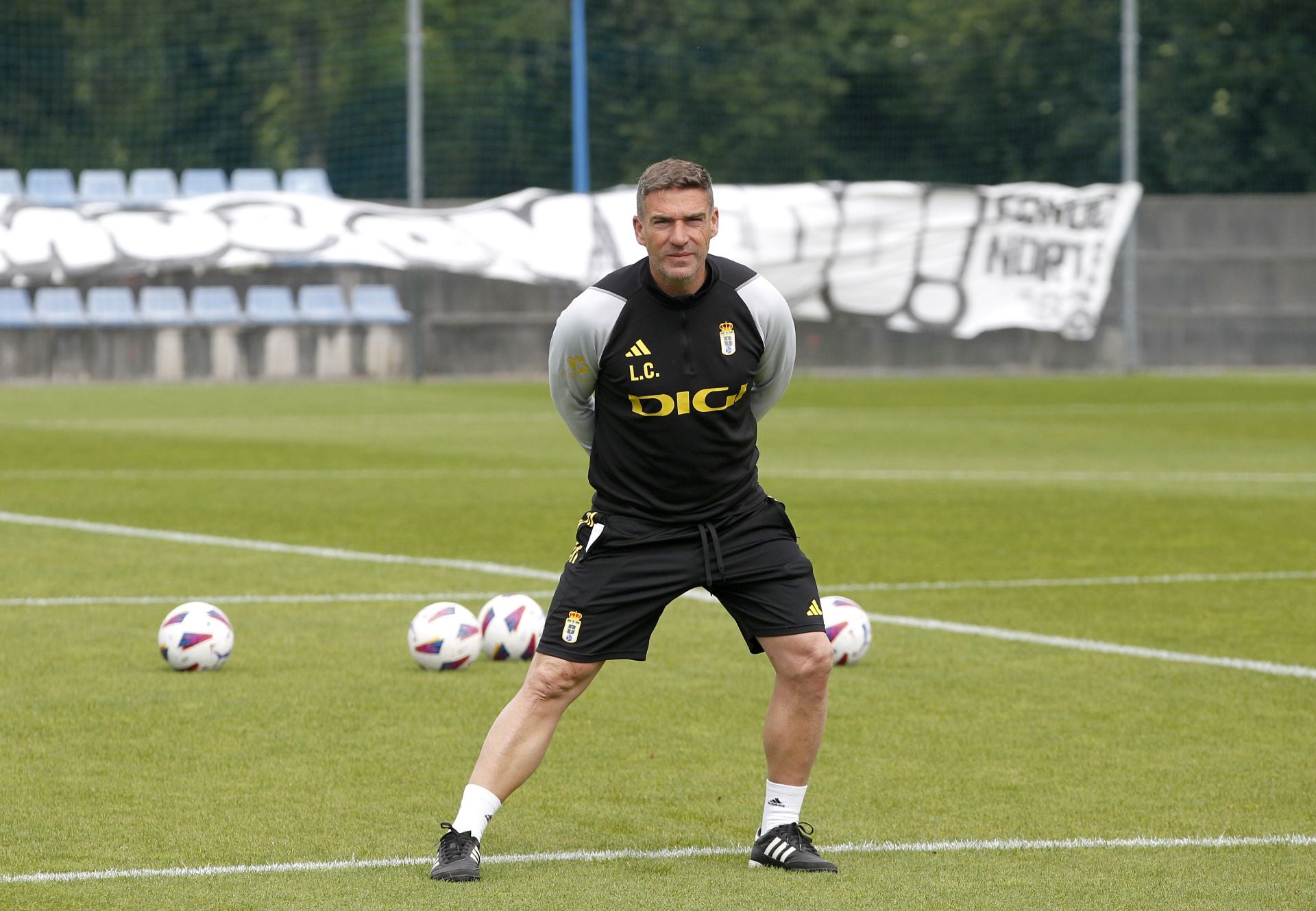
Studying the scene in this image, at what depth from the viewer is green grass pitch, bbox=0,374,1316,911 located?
5.41 meters

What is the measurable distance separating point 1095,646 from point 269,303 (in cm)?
2798

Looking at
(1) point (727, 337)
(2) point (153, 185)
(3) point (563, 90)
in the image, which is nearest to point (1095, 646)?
(1) point (727, 337)

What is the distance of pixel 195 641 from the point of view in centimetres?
829

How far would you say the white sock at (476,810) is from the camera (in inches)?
211

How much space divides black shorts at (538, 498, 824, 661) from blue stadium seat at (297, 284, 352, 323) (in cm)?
3035

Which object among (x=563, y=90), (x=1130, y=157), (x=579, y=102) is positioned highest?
(x=563, y=90)

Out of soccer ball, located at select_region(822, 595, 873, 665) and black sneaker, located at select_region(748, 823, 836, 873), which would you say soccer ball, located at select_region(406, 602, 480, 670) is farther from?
black sneaker, located at select_region(748, 823, 836, 873)

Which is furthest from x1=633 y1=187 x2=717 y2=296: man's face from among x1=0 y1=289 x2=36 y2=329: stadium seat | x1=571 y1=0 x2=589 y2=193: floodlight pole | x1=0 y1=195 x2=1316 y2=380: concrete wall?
x1=571 y1=0 x2=589 y2=193: floodlight pole

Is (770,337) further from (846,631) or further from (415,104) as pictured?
(415,104)

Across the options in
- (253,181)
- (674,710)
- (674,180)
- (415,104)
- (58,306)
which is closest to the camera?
A: (674,180)

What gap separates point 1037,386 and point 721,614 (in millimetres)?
22982

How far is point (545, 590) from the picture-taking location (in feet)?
34.8

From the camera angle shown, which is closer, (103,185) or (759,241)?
(759,241)

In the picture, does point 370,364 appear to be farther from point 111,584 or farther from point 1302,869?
point 1302,869
